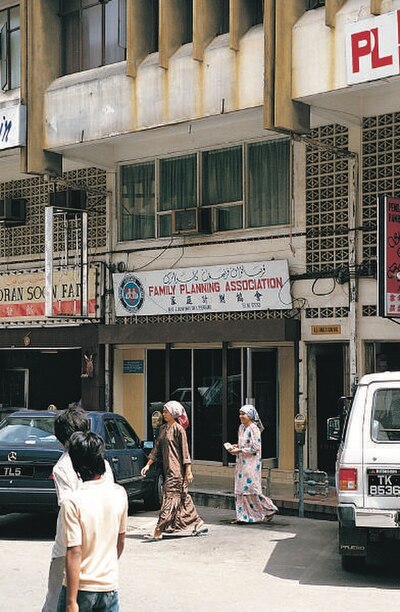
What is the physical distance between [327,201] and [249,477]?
5459 mm

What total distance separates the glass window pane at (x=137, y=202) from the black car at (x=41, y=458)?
20.4 ft

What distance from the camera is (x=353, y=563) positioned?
10336 millimetres

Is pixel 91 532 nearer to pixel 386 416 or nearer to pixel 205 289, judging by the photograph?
pixel 386 416

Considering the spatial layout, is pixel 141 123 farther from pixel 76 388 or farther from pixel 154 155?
pixel 76 388

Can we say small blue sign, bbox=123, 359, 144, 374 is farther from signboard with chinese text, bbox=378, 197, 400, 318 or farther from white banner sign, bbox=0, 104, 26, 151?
signboard with chinese text, bbox=378, 197, 400, 318

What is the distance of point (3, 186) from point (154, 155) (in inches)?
180

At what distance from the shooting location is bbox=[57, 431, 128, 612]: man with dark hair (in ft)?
17.3

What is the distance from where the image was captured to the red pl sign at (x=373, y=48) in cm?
1416

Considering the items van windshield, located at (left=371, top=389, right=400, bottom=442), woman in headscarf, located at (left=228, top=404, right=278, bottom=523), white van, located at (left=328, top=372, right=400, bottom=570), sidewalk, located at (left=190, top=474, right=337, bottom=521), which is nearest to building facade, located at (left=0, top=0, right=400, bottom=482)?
sidewalk, located at (left=190, top=474, right=337, bottom=521)

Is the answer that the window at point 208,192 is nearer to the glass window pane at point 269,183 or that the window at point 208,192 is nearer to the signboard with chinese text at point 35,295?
the glass window pane at point 269,183

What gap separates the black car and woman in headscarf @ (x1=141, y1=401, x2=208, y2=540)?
91 centimetres

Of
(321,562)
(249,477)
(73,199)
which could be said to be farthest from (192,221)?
(321,562)

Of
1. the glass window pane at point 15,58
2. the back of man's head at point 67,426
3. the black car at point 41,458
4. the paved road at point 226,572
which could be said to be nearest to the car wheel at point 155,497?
the black car at point 41,458

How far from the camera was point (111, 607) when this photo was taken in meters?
5.44
